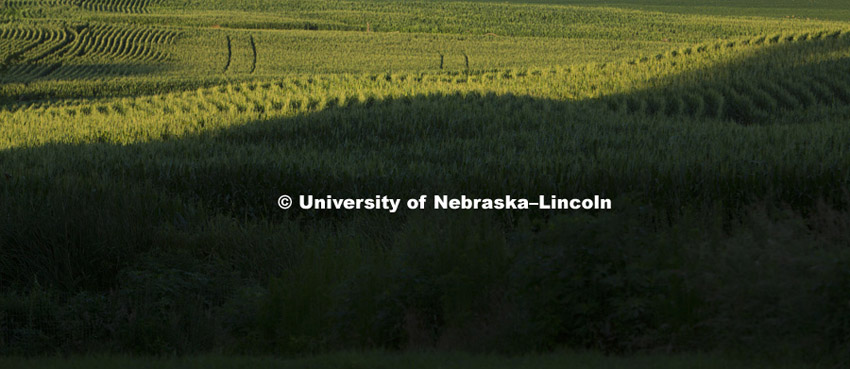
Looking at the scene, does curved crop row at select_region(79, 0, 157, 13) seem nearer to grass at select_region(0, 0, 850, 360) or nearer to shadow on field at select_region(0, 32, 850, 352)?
grass at select_region(0, 0, 850, 360)

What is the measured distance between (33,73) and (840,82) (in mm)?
50793

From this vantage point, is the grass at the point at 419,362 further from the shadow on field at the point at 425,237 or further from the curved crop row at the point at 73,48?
the curved crop row at the point at 73,48

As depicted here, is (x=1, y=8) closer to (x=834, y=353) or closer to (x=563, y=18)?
(x=563, y=18)

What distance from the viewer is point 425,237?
29.2 feet

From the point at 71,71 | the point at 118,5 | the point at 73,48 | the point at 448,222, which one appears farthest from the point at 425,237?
the point at 118,5

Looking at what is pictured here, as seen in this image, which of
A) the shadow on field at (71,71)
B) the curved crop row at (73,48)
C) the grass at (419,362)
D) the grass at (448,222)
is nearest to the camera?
the grass at (419,362)

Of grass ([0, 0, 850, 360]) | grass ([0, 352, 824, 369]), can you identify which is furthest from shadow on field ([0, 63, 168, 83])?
grass ([0, 352, 824, 369])

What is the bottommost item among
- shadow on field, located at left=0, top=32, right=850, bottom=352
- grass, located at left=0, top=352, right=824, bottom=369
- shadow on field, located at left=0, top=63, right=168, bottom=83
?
grass, located at left=0, top=352, right=824, bottom=369

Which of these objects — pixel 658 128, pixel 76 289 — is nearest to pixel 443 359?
pixel 76 289

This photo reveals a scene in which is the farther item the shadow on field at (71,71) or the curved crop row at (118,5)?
the curved crop row at (118,5)

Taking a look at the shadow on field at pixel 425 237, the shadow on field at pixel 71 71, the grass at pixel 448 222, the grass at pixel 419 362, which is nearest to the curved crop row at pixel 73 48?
the shadow on field at pixel 71 71

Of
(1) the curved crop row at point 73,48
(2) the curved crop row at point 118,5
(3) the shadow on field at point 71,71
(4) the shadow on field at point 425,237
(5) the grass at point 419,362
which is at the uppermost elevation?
(2) the curved crop row at point 118,5

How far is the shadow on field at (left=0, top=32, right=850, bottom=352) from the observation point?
7.25 m

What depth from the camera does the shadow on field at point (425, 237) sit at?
23.8 ft
